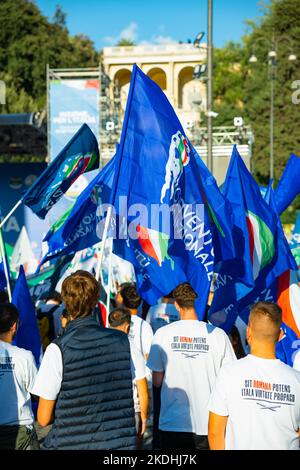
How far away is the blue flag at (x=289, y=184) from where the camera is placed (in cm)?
837

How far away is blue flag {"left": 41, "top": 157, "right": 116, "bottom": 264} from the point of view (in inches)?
316

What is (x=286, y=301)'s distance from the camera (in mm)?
6879

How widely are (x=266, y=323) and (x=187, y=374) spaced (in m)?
1.46

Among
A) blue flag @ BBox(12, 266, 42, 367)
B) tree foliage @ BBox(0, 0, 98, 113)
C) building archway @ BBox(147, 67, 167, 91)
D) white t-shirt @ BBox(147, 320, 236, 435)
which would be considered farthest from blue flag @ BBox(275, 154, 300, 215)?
building archway @ BBox(147, 67, 167, 91)

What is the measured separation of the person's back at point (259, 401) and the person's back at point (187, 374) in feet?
4.23

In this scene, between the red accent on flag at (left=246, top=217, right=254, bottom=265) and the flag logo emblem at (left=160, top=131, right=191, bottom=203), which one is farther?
the red accent on flag at (left=246, top=217, right=254, bottom=265)

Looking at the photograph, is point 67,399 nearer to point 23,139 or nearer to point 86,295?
point 86,295

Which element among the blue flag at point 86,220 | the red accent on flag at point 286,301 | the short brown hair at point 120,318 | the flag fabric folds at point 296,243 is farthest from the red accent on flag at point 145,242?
the flag fabric folds at point 296,243

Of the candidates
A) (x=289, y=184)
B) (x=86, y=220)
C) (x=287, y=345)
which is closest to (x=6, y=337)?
(x=287, y=345)

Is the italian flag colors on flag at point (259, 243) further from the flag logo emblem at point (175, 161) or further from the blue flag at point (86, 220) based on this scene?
the blue flag at point (86, 220)

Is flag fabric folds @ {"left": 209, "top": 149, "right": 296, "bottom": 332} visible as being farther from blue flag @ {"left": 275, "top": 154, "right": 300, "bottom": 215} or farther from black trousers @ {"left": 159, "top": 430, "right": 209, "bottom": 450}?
black trousers @ {"left": 159, "top": 430, "right": 209, "bottom": 450}

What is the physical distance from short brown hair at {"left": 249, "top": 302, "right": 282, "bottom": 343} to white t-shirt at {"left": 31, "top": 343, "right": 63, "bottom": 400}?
94 centimetres

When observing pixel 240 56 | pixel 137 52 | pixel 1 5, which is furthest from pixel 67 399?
pixel 137 52

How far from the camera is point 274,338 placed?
3602 millimetres
